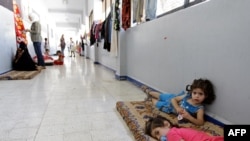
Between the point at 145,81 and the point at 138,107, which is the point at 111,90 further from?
the point at 138,107

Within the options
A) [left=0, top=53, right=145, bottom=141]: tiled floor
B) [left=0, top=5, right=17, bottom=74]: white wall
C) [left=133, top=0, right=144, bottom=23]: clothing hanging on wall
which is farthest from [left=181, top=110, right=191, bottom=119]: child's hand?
[left=0, top=5, right=17, bottom=74]: white wall

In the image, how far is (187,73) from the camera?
181cm

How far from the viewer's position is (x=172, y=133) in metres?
1.08

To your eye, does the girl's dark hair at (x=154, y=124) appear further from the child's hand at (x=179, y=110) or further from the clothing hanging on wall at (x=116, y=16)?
the clothing hanging on wall at (x=116, y=16)

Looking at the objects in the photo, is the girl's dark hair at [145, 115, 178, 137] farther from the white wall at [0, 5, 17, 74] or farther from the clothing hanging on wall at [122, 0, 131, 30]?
the white wall at [0, 5, 17, 74]

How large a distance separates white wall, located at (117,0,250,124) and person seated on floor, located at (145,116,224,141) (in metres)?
0.35

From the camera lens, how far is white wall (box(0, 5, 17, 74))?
4176 mm

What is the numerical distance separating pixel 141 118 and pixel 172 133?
0.53m

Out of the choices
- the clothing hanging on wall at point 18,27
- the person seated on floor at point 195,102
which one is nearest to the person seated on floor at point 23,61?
the clothing hanging on wall at point 18,27

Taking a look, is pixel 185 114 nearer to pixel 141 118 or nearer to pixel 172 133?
pixel 141 118

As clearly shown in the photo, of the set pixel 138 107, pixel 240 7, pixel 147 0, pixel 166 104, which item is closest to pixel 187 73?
pixel 166 104

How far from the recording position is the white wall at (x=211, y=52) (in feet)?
4.04

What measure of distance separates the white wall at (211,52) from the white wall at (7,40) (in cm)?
343

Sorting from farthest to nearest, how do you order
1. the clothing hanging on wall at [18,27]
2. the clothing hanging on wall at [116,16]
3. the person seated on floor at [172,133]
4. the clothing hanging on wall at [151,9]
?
the clothing hanging on wall at [18,27], the clothing hanging on wall at [116,16], the clothing hanging on wall at [151,9], the person seated on floor at [172,133]
